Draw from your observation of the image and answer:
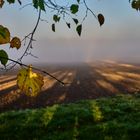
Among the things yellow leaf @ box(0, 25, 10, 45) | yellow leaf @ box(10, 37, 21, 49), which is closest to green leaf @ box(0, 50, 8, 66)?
yellow leaf @ box(0, 25, 10, 45)

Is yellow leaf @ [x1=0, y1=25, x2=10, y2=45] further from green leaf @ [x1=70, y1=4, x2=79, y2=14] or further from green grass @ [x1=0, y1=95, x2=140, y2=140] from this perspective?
green grass @ [x1=0, y1=95, x2=140, y2=140]

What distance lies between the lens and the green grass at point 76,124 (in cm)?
1317

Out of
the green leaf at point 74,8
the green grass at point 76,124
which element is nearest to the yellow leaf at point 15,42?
the green leaf at point 74,8

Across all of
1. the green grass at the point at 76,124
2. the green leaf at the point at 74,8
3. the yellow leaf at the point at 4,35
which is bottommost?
the green grass at the point at 76,124

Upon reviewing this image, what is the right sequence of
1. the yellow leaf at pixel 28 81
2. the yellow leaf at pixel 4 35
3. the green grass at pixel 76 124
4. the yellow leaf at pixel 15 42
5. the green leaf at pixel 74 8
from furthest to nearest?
the green grass at pixel 76 124, the green leaf at pixel 74 8, the yellow leaf at pixel 15 42, the yellow leaf at pixel 28 81, the yellow leaf at pixel 4 35

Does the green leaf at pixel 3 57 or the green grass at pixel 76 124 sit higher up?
the green leaf at pixel 3 57

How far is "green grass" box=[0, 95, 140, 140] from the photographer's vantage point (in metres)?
13.2

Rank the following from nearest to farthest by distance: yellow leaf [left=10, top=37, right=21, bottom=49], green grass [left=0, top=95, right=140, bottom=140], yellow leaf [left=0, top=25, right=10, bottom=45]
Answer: yellow leaf [left=0, top=25, right=10, bottom=45] → yellow leaf [left=10, top=37, right=21, bottom=49] → green grass [left=0, top=95, right=140, bottom=140]

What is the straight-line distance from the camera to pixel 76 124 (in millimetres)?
15008

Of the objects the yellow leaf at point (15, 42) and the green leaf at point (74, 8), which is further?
the green leaf at point (74, 8)

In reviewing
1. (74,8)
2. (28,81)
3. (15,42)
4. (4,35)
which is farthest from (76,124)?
(4,35)

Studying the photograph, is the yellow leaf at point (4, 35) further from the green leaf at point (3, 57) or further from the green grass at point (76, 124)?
the green grass at point (76, 124)

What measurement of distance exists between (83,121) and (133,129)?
100 inches

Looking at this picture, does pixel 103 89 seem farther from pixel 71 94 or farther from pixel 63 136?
pixel 63 136
